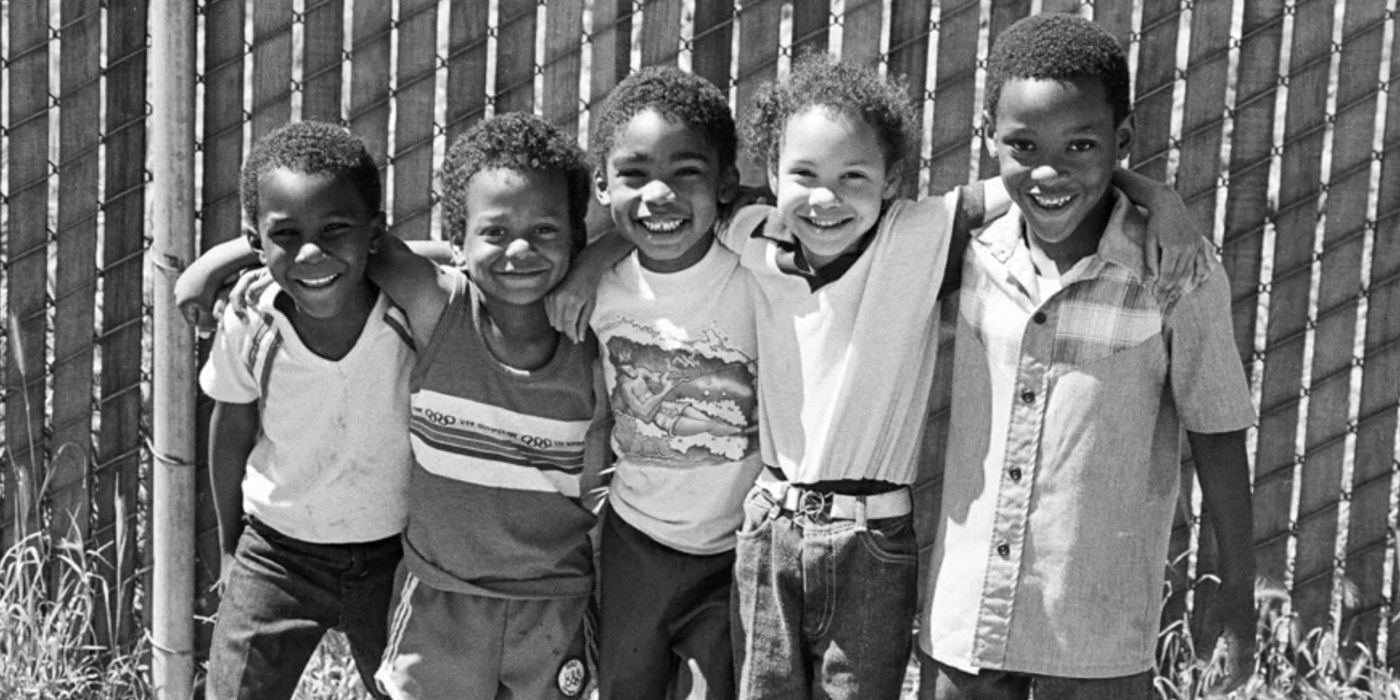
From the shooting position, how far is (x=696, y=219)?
3537mm

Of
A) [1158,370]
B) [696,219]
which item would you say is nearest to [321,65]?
[696,219]

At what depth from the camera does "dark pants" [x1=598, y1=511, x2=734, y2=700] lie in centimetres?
362

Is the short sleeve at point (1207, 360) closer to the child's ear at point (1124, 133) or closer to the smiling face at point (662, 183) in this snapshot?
the child's ear at point (1124, 133)

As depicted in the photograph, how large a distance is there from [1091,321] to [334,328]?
1.58 metres

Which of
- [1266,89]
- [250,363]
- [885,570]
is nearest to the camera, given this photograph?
[885,570]

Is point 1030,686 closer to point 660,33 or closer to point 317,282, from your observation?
point 317,282

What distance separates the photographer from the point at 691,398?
11.7 feet

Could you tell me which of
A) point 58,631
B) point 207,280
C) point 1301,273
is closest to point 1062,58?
point 1301,273

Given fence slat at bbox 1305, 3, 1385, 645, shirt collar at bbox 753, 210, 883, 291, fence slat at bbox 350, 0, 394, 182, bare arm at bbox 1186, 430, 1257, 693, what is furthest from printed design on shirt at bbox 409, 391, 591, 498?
fence slat at bbox 1305, 3, 1385, 645

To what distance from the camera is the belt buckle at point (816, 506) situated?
11.2 ft

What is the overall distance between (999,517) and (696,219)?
84cm

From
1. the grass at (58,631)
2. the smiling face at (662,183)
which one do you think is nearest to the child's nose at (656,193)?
the smiling face at (662,183)

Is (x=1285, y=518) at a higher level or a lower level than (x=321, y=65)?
lower

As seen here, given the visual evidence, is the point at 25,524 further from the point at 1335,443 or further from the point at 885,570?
the point at 1335,443
